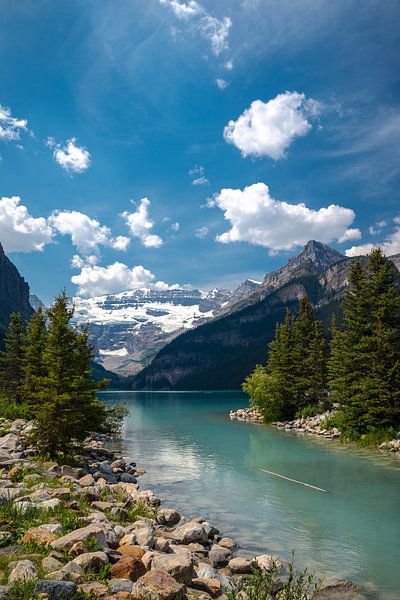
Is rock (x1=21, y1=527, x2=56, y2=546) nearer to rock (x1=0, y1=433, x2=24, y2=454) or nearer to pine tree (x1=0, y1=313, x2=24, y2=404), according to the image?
rock (x1=0, y1=433, x2=24, y2=454)

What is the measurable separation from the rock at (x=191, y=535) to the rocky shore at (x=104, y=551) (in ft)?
0.11

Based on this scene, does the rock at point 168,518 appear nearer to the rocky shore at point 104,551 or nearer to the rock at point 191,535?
the rocky shore at point 104,551

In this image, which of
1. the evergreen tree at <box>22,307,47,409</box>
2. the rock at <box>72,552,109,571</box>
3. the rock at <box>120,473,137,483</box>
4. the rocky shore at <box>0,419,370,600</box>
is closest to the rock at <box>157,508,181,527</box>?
the rocky shore at <box>0,419,370,600</box>

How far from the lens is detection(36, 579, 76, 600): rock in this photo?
741cm

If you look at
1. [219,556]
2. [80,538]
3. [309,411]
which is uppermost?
[80,538]

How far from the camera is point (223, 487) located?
81.7 ft

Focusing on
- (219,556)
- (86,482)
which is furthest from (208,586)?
(86,482)

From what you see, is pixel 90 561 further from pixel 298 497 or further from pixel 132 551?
pixel 298 497

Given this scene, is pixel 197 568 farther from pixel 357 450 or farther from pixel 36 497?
pixel 357 450

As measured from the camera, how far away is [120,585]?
27.9 ft

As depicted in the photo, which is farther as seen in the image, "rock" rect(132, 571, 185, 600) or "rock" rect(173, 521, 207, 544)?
"rock" rect(173, 521, 207, 544)

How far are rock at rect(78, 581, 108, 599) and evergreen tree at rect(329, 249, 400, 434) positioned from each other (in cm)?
3549

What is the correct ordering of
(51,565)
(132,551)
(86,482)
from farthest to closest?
(86,482), (132,551), (51,565)

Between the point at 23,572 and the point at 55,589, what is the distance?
3.80ft
